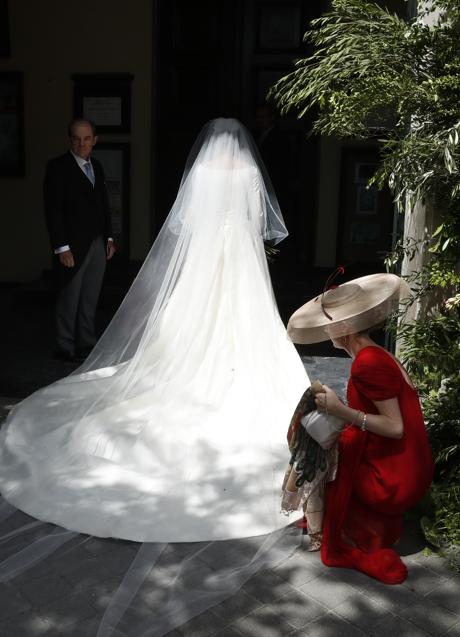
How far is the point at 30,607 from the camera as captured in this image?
10.6 feet

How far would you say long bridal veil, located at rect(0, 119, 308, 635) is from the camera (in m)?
3.66

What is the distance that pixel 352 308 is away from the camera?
11.6ft

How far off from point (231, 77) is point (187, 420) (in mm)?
5202

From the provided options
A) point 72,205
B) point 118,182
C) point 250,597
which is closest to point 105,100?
point 118,182

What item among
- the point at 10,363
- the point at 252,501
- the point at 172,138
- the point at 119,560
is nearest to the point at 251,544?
the point at 252,501

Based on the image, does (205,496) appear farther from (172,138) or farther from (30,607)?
(172,138)

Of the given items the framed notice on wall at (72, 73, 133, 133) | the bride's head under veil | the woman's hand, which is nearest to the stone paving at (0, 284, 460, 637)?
the woman's hand

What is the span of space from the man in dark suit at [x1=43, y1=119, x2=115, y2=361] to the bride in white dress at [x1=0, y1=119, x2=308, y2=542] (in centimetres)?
126

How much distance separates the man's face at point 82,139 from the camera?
640cm

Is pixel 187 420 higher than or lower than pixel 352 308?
lower

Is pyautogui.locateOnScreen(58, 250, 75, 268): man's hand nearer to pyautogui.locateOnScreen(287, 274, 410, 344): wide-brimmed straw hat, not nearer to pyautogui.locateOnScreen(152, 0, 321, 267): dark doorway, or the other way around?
pyautogui.locateOnScreen(152, 0, 321, 267): dark doorway

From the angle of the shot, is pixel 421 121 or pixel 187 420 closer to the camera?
pixel 421 121

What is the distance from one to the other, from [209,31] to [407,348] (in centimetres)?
579

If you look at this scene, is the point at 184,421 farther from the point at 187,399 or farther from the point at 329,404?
the point at 329,404
